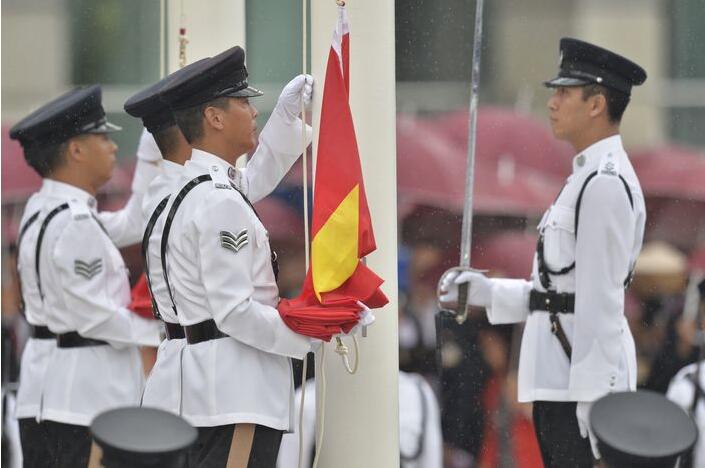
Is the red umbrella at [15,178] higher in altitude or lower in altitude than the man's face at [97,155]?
lower

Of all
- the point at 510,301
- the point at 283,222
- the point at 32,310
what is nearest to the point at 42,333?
the point at 32,310

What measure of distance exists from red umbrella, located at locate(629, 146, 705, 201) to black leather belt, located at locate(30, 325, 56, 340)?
13.0 ft

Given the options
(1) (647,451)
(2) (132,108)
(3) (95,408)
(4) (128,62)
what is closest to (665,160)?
(4) (128,62)

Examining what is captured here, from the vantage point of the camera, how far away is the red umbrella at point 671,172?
8.98 m

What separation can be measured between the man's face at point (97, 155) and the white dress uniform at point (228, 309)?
1789 mm

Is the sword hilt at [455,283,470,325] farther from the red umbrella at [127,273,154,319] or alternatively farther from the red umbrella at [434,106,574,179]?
the red umbrella at [434,106,574,179]

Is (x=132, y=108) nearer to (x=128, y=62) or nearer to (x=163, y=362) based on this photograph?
(x=163, y=362)

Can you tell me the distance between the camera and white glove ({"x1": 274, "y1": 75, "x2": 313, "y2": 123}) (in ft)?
14.6

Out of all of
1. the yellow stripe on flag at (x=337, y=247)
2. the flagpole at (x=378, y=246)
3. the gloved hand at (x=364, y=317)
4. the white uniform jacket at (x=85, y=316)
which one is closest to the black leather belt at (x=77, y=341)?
the white uniform jacket at (x=85, y=316)

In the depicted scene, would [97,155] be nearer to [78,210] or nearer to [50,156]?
[50,156]

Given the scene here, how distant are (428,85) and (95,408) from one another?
3.72 m

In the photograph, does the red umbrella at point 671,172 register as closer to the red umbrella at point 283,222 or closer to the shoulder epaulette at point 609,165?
the red umbrella at point 283,222

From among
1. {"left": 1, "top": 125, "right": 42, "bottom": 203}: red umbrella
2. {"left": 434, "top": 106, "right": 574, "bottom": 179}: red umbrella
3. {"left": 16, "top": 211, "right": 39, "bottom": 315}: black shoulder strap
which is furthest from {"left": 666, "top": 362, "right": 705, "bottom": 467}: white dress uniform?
{"left": 1, "top": 125, "right": 42, "bottom": 203}: red umbrella

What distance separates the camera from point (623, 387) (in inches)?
184
